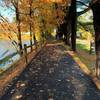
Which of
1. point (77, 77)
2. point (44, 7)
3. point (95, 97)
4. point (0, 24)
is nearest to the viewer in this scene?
point (95, 97)

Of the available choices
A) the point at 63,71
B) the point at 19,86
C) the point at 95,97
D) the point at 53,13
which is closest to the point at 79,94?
the point at 95,97

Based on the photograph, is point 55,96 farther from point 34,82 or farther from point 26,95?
point 34,82

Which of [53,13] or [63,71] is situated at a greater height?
[53,13]

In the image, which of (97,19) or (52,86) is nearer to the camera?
(52,86)

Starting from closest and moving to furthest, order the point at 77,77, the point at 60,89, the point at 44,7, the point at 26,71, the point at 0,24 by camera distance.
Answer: the point at 60,89, the point at 77,77, the point at 26,71, the point at 0,24, the point at 44,7

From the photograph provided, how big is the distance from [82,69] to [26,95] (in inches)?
297

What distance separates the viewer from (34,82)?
49.8 ft

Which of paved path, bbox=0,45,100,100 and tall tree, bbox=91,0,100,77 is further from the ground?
tall tree, bbox=91,0,100,77

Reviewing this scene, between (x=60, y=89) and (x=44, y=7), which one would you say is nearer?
(x=60, y=89)

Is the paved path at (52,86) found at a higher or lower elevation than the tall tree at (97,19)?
lower

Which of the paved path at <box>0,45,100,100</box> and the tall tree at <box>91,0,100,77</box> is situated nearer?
the paved path at <box>0,45,100,100</box>

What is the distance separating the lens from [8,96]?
12.4 meters

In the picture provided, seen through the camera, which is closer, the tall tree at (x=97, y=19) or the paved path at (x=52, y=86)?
the paved path at (x=52, y=86)

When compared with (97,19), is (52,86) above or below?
below
